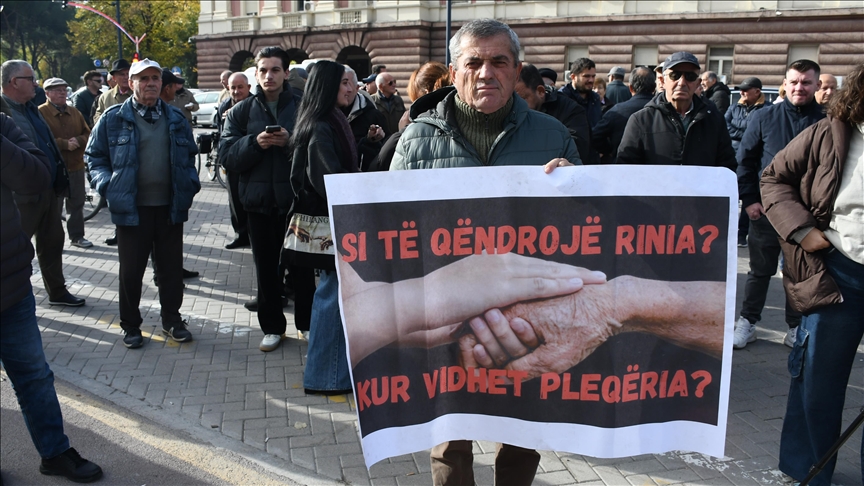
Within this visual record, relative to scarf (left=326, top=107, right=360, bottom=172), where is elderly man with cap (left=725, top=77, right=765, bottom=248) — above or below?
above

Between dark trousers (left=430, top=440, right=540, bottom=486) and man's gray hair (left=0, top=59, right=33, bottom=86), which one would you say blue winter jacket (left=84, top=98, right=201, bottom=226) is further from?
dark trousers (left=430, top=440, right=540, bottom=486)

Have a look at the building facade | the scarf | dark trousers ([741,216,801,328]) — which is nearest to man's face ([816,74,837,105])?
dark trousers ([741,216,801,328])

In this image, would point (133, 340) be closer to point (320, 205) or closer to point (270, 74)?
point (320, 205)

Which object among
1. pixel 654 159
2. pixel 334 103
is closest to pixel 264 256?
pixel 334 103

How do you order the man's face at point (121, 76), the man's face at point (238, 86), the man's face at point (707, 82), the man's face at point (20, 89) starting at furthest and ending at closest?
the man's face at point (707, 82) < the man's face at point (121, 76) < the man's face at point (238, 86) < the man's face at point (20, 89)

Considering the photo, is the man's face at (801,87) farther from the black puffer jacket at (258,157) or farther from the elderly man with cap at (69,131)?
the elderly man with cap at (69,131)

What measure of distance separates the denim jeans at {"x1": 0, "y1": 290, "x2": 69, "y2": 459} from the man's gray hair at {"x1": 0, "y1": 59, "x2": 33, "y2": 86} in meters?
3.51

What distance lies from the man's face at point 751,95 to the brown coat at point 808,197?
22.8 ft

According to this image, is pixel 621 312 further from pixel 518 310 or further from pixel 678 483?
pixel 678 483

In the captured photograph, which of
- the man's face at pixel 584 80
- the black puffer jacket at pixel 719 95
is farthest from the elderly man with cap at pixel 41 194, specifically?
the black puffer jacket at pixel 719 95

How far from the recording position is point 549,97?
5.59 metres

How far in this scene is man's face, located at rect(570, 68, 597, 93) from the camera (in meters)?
7.49

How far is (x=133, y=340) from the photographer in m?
5.36

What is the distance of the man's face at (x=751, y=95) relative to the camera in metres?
9.51
